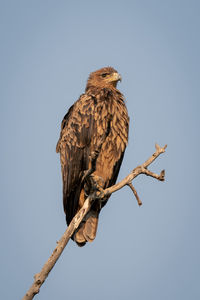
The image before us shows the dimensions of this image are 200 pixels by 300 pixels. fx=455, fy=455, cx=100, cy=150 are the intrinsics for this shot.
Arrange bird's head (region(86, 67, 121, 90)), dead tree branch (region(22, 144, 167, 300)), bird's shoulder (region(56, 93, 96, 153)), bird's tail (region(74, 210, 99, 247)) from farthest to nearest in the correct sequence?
bird's head (region(86, 67, 121, 90))
bird's shoulder (region(56, 93, 96, 153))
bird's tail (region(74, 210, 99, 247))
dead tree branch (region(22, 144, 167, 300))

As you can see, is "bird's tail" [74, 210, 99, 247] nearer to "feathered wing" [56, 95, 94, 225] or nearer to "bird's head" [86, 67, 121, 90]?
"feathered wing" [56, 95, 94, 225]

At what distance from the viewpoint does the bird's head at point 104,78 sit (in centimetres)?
882

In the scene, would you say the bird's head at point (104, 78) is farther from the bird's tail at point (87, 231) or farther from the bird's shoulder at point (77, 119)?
the bird's tail at point (87, 231)

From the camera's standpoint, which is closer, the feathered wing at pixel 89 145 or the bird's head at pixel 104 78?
the feathered wing at pixel 89 145

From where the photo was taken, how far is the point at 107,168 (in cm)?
781

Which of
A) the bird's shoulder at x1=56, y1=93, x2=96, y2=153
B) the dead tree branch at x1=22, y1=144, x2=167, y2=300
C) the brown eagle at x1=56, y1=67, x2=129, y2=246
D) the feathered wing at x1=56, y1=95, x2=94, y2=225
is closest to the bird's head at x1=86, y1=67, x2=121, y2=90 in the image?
the brown eagle at x1=56, y1=67, x2=129, y2=246

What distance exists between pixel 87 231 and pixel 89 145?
1413 millimetres

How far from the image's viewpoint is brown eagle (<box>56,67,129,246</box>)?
7.48 m

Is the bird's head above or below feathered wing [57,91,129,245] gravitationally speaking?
above

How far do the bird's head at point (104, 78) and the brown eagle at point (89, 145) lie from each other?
611mm

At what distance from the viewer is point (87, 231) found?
747 centimetres

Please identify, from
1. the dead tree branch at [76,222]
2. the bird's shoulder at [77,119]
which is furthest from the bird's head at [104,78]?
the dead tree branch at [76,222]

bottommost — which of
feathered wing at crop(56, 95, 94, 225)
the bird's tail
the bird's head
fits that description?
the bird's tail

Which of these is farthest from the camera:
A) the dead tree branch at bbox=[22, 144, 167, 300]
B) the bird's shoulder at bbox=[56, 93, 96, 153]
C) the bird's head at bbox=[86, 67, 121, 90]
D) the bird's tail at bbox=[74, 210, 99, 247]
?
the bird's head at bbox=[86, 67, 121, 90]
